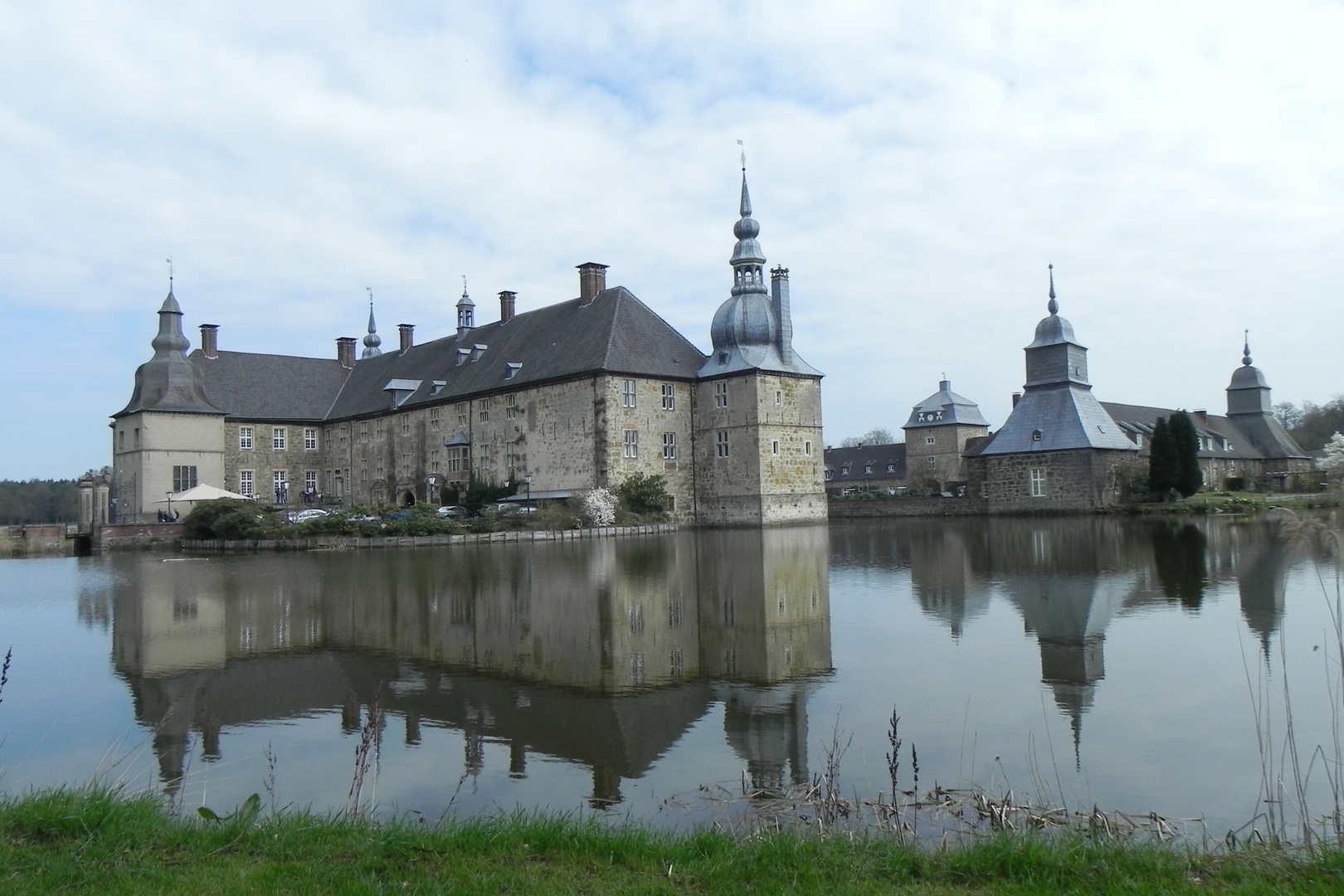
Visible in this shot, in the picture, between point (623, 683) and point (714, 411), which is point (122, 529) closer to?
point (714, 411)

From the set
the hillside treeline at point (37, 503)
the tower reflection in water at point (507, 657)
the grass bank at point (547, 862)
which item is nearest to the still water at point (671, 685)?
the tower reflection in water at point (507, 657)

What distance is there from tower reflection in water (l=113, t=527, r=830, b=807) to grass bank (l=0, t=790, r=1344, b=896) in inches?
49.7

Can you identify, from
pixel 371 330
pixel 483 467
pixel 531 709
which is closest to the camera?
pixel 531 709

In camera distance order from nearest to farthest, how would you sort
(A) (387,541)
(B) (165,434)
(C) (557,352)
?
(A) (387,541)
(C) (557,352)
(B) (165,434)

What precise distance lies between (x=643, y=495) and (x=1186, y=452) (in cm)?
2070

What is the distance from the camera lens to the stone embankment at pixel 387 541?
1109 inches

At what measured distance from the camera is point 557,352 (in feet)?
133

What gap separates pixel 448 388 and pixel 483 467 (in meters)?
4.85

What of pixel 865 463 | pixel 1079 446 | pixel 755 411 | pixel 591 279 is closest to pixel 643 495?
pixel 755 411

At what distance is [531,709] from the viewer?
756 centimetres

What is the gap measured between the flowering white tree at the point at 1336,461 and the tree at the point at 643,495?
27111mm

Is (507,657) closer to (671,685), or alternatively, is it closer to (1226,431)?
(671,685)

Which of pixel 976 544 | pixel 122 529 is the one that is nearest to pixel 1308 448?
pixel 976 544

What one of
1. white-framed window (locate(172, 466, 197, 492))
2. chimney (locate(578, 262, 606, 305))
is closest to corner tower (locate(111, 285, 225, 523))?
white-framed window (locate(172, 466, 197, 492))
